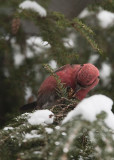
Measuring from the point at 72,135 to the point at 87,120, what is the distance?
0.10 meters

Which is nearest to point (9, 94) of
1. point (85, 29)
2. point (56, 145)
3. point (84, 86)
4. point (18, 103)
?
point (18, 103)

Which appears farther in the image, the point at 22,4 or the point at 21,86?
the point at 21,86

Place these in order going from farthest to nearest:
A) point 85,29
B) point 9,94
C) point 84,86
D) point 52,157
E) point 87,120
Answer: point 9,94, point 84,86, point 85,29, point 87,120, point 52,157

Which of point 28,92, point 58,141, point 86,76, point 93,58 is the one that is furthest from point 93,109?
point 93,58

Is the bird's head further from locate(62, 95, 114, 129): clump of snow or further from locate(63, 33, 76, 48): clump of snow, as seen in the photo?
locate(62, 95, 114, 129): clump of snow

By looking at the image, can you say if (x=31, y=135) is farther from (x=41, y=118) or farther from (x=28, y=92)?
(x=28, y=92)

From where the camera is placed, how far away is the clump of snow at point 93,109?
3.48 feet

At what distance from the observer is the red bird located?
2068mm

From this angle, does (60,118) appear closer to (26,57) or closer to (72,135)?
(72,135)

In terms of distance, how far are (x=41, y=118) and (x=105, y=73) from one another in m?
2.01

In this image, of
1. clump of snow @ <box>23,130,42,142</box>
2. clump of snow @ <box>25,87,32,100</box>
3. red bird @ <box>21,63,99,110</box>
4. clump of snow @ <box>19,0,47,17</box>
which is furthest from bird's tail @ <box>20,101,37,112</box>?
clump of snow @ <box>23,130,42,142</box>

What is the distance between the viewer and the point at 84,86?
2.13 meters

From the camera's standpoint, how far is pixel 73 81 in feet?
7.16

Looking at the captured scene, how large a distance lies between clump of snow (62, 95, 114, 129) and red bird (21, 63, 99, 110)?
2.82 feet
